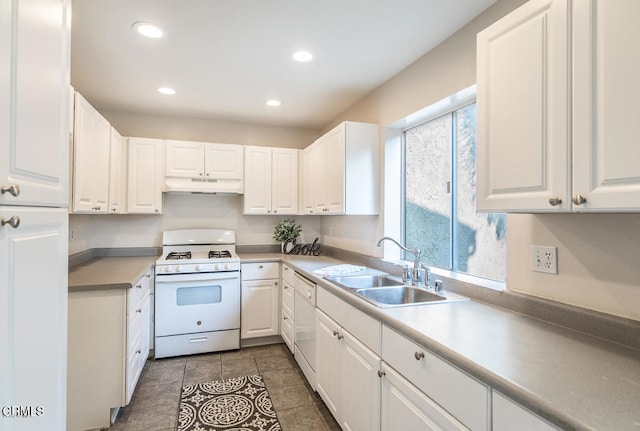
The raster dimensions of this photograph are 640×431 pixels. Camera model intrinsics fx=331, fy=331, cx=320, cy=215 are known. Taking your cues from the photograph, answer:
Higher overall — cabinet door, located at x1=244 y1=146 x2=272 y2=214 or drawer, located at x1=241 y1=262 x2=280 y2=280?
cabinet door, located at x1=244 y1=146 x2=272 y2=214

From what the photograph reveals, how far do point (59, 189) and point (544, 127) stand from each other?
5.63 ft

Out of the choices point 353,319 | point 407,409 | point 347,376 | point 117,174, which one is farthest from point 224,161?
point 407,409

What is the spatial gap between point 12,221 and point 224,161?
9.82ft

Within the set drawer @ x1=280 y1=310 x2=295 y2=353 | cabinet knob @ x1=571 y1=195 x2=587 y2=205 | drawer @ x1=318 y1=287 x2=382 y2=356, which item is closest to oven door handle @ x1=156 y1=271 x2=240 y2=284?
drawer @ x1=280 y1=310 x2=295 y2=353

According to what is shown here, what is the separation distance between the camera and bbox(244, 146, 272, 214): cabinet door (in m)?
3.82

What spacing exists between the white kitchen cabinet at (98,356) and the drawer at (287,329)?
4.46 ft

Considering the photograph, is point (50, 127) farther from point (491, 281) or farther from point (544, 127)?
point (491, 281)

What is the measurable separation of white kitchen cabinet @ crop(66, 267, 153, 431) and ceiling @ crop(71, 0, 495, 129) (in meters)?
1.67

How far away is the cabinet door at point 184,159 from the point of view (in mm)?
3553

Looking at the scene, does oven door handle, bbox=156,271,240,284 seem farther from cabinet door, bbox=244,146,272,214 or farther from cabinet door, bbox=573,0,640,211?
cabinet door, bbox=573,0,640,211

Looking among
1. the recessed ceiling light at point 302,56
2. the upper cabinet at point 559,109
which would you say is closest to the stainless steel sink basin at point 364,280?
the upper cabinet at point 559,109

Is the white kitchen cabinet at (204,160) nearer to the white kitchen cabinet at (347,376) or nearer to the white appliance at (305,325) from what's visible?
the white appliance at (305,325)

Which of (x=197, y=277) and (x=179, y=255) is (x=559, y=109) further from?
(x=179, y=255)

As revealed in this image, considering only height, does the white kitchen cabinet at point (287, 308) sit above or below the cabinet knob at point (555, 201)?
below
